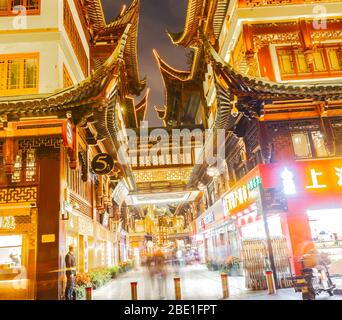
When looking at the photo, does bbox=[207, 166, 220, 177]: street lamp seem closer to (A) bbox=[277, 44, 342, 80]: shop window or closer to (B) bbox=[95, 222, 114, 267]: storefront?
(B) bbox=[95, 222, 114, 267]: storefront

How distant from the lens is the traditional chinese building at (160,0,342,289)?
11.4m

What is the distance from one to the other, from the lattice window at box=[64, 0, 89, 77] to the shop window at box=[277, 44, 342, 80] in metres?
9.42

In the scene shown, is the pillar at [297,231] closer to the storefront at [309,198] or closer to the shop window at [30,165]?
the storefront at [309,198]

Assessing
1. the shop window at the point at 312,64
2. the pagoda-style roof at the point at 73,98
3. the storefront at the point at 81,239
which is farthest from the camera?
the shop window at the point at 312,64

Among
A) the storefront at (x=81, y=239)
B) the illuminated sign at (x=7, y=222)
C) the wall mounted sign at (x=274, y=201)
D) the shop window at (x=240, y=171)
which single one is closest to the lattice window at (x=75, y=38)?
the storefront at (x=81, y=239)

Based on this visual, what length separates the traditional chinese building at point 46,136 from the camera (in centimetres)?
1088

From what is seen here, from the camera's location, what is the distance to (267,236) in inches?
443

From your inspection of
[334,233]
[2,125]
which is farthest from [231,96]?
[2,125]

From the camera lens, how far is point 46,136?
11.8 meters

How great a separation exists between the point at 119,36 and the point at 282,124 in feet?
38.2

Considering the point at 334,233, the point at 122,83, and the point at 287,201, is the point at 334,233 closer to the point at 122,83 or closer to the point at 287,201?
the point at 287,201

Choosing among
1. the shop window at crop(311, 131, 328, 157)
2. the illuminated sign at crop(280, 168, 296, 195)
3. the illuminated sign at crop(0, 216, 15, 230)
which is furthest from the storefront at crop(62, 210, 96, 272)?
the shop window at crop(311, 131, 328, 157)

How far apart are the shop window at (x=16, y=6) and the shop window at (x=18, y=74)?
1866mm
